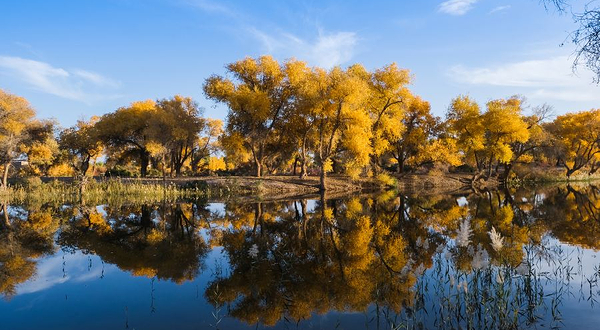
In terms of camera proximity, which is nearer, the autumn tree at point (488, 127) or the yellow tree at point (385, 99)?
the yellow tree at point (385, 99)

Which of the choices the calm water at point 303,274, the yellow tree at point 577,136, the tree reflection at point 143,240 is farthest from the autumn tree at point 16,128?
the yellow tree at point 577,136

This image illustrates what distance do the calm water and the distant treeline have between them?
1784 centimetres

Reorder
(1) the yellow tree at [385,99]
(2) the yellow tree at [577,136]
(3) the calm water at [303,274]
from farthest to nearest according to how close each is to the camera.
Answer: (2) the yellow tree at [577,136]
(1) the yellow tree at [385,99]
(3) the calm water at [303,274]

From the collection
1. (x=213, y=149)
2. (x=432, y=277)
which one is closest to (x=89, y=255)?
(x=432, y=277)

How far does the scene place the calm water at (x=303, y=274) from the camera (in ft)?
17.8

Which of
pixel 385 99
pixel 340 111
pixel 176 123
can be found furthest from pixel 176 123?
pixel 385 99

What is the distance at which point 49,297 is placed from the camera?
22.4 ft

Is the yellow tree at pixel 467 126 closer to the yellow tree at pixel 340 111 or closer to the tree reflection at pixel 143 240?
the yellow tree at pixel 340 111

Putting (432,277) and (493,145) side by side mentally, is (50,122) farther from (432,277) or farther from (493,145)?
(493,145)

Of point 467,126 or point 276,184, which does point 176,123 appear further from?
point 467,126

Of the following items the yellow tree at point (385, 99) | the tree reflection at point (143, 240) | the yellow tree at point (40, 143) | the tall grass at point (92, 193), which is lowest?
the tree reflection at point (143, 240)

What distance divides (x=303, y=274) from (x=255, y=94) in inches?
1066

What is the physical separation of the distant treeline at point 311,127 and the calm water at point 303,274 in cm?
1784

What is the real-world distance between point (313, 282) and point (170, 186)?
77.9ft
